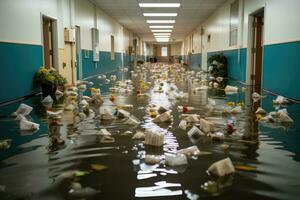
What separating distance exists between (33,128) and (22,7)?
4.70 metres

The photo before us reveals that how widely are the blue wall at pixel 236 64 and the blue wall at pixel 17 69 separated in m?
6.95

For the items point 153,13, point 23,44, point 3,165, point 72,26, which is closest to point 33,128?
point 3,165

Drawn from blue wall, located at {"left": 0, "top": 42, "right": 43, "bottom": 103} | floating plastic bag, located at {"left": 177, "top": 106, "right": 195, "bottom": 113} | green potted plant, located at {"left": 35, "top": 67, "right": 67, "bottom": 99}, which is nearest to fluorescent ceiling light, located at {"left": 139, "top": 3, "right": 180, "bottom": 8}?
blue wall, located at {"left": 0, "top": 42, "right": 43, "bottom": 103}

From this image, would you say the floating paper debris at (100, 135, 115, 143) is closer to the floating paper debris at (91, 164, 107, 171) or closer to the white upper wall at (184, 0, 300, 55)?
the floating paper debris at (91, 164, 107, 171)

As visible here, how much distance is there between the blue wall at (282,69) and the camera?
7173 millimetres

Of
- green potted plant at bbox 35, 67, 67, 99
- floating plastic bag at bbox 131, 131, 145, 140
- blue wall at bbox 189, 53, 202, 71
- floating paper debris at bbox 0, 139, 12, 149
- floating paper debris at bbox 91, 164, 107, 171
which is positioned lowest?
floating paper debris at bbox 91, 164, 107, 171

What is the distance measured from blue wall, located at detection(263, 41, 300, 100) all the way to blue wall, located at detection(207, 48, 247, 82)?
260 cm

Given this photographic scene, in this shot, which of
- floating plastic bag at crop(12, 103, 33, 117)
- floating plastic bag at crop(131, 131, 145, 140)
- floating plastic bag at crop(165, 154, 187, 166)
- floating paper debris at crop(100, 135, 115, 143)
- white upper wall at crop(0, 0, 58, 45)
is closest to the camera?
floating plastic bag at crop(165, 154, 187, 166)

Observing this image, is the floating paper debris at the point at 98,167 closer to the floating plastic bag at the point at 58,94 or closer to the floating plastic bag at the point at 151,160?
the floating plastic bag at the point at 151,160

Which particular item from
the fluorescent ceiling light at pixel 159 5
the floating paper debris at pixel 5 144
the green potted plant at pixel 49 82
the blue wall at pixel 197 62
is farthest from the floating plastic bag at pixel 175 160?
the blue wall at pixel 197 62

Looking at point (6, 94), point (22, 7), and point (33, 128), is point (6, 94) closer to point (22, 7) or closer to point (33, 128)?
point (22, 7)

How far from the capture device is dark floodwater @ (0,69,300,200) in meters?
2.28

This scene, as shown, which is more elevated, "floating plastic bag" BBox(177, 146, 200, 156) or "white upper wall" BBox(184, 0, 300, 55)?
"white upper wall" BBox(184, 0, 300, 55)

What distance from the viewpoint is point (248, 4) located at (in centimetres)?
1172
